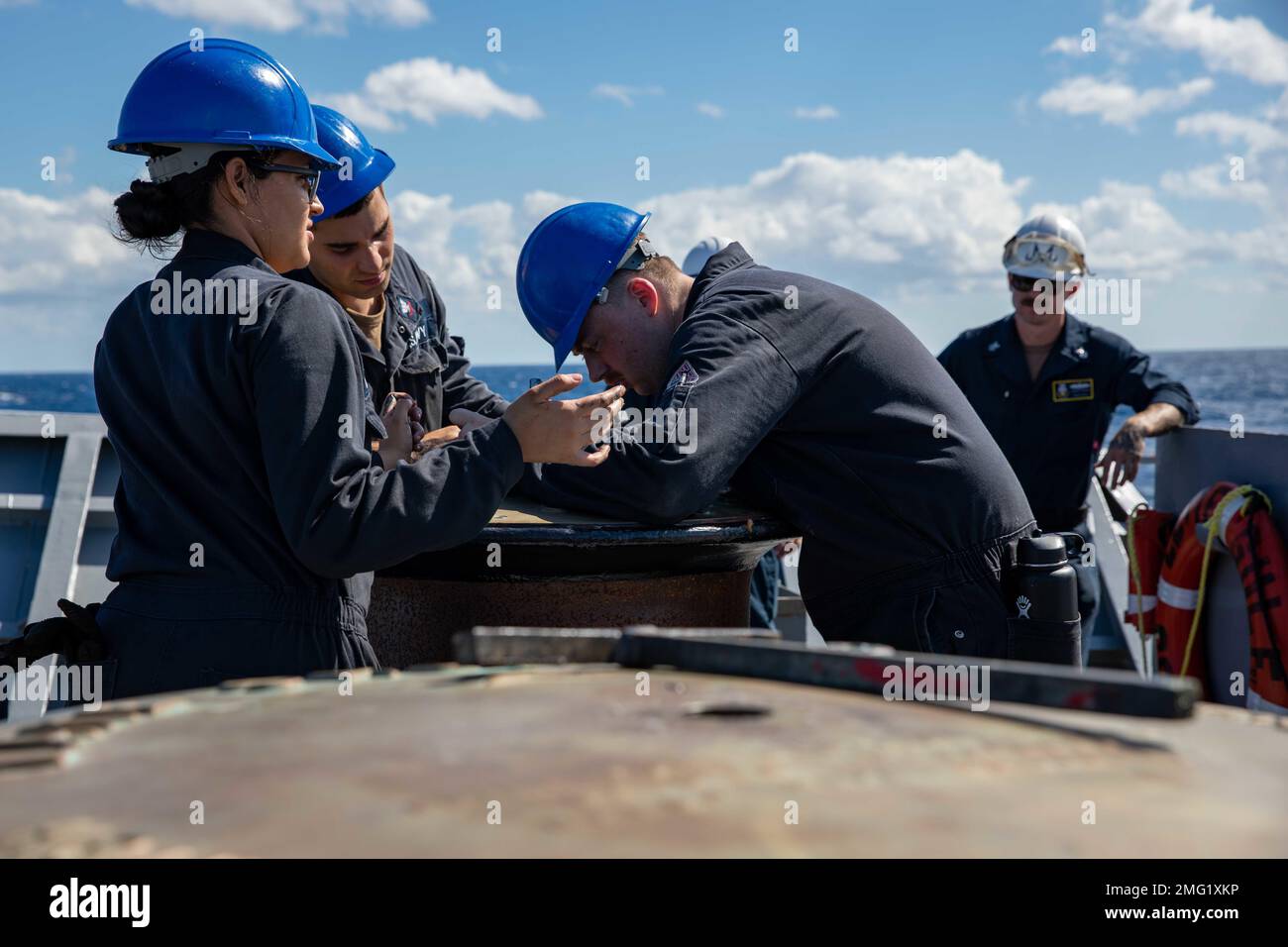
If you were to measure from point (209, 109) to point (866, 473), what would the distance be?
5.29 feet

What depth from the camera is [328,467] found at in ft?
6.82

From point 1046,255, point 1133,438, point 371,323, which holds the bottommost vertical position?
point 1133,438

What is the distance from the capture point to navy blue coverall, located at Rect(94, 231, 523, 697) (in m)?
2.09

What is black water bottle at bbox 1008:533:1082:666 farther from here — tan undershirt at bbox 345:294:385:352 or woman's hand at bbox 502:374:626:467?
tan undershirt at bbox 345:294:385:352

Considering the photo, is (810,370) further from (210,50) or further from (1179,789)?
(1179,789)

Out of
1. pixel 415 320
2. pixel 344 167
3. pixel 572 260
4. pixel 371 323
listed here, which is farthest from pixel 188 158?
pixel 415 320

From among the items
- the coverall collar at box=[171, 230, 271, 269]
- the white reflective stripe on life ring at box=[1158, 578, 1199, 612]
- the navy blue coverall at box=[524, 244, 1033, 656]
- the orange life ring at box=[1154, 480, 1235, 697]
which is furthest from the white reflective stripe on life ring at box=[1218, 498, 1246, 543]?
the coverall collar at box=[171, 230, 271, 269]

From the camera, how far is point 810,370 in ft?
9.78

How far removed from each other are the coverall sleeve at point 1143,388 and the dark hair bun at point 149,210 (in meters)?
4.66

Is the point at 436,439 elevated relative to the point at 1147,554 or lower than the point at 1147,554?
elevated

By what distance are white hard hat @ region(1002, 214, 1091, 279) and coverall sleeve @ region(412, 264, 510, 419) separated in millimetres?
2960
